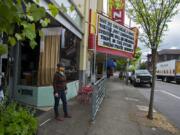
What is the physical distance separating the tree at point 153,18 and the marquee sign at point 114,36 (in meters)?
8.13

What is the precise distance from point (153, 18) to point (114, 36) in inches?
424

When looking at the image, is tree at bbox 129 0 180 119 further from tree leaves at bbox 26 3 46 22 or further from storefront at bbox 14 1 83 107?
tree leaves at bbox 26 3 46 22

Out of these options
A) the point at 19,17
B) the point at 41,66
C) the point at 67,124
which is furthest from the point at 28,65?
the point at 19,17

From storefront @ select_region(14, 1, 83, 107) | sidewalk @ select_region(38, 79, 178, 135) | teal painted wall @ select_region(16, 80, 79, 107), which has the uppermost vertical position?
storefront @ select_region(14, 1, 83, 107)

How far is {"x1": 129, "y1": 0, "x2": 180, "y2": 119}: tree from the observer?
40.0ft

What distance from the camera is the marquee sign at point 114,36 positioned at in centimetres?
2114

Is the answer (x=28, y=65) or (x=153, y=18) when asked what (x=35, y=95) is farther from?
(x=153, y=18)

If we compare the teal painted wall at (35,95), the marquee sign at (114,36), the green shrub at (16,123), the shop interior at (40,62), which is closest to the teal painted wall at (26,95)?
the teal painted wall at (35,95)

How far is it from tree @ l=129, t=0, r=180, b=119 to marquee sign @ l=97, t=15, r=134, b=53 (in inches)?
320

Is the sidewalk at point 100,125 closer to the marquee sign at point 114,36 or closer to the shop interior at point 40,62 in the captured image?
the shop interior at point 40,62

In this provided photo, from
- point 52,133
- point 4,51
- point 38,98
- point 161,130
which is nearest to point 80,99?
point 38,98

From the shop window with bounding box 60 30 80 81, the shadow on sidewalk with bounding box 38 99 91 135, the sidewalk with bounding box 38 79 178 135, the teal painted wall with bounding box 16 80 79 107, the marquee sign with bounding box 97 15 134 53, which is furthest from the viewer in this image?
the marquee sign with bounding box 97 15 134 53

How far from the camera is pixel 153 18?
12.5 meters

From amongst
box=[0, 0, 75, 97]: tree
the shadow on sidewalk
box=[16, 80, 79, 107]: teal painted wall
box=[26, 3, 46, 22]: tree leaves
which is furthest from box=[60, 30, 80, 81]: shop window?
box=[26, 3, 46, 22]: tree leaves
